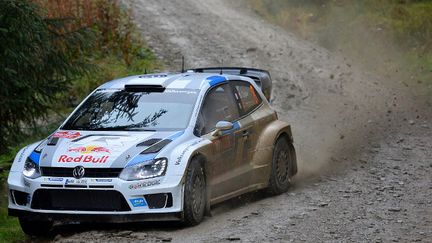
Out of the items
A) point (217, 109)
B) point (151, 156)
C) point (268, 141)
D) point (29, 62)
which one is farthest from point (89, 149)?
point (29, 62)

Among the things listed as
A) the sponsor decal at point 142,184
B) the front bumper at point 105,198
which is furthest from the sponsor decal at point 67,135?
the sponsor decal at point 142,184

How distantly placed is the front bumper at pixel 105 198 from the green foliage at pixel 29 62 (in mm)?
2857

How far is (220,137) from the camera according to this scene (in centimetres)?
1033

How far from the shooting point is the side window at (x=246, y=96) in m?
11.5

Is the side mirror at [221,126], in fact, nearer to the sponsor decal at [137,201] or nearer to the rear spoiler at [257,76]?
the sponsor decal at [137,201]

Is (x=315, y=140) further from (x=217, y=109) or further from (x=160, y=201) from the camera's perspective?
(x=160, y=201)

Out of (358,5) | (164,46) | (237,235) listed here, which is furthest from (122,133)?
(358,5)

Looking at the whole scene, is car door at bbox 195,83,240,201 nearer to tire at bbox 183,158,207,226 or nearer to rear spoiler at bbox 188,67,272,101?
tire at bbox 183,158,207,226

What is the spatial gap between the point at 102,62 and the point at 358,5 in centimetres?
1063

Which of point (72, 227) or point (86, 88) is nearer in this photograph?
point (72, 227)

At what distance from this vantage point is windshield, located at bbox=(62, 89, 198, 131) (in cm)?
1008

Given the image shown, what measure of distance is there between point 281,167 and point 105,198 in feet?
11.6

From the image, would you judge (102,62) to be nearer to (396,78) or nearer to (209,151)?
(396,78)

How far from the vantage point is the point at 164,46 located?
23453mm
